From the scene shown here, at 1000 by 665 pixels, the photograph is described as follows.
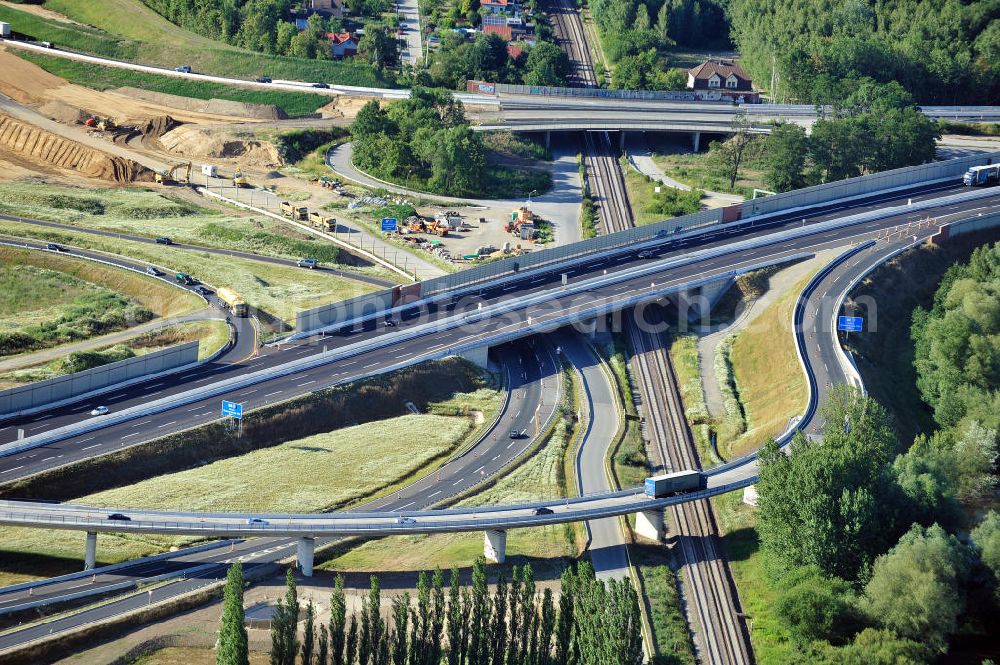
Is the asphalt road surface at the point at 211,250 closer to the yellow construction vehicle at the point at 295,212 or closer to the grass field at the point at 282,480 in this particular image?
the yellow construction vehicle at the point at 295,212

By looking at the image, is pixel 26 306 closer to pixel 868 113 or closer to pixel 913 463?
pixel 913 463

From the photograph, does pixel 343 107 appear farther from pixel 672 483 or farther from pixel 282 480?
pixel 672 483

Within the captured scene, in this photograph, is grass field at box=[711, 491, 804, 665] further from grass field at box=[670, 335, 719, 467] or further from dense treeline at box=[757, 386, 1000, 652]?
grass field at box=[670, 335, 719, 467]

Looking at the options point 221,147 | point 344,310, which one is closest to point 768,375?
point 344,310

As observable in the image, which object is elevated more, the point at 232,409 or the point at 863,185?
the point at 863,185

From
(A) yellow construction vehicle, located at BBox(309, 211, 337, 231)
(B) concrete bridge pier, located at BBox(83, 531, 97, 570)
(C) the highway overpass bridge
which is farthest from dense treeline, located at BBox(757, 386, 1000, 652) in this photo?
(A) yellow construction vehicle, located at BBox(309, 211, 337, 231)

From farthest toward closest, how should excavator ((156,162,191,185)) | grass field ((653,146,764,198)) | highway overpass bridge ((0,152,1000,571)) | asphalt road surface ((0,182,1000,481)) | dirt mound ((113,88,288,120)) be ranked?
dirt mound ((113,88,288,120))
excavator ((156,162,191,185))
grass field ((653,146,764,198))
asphalt road surface ((0,182,1000,481))
highway overpass bridge ((0,152,1000,571))
